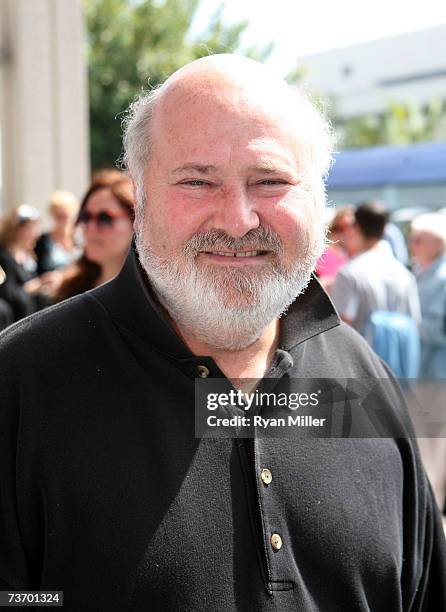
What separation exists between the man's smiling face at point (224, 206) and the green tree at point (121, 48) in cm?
1966

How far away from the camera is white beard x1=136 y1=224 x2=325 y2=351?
165cm

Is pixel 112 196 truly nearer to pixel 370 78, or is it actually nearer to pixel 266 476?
pixel 266 476

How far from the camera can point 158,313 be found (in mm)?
1660

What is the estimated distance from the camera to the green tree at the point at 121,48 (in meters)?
20.9

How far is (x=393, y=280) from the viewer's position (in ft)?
18.6

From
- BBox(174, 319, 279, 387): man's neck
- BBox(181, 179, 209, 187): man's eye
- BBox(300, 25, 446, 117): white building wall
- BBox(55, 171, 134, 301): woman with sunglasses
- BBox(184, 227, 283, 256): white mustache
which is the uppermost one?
BBox(300, 25, 446, 117): white building wall

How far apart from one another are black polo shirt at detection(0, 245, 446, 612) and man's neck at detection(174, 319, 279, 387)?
0.05 meters

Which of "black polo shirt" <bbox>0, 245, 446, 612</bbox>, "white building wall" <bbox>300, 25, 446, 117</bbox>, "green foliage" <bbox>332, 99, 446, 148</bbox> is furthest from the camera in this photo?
"green foliage" <bbox>332, 99, 446, 148</bbox>

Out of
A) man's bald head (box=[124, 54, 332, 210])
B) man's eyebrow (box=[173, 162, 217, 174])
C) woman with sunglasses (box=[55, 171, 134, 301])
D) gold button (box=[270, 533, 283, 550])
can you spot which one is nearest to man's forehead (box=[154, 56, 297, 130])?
man's bald head (box=[124, 54, 332, 210])

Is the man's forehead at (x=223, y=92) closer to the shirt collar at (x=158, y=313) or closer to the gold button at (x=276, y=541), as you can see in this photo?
the shirt collar at (x=158, y=313)

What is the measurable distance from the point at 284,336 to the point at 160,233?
0.35 m

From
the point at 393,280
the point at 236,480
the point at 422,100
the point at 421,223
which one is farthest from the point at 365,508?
the point at 422,100

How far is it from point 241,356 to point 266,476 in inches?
11.1

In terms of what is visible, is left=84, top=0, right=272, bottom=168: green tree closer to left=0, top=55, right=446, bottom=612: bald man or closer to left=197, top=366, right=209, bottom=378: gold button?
left=0, top=55, right=446, bottom=612: bald man
